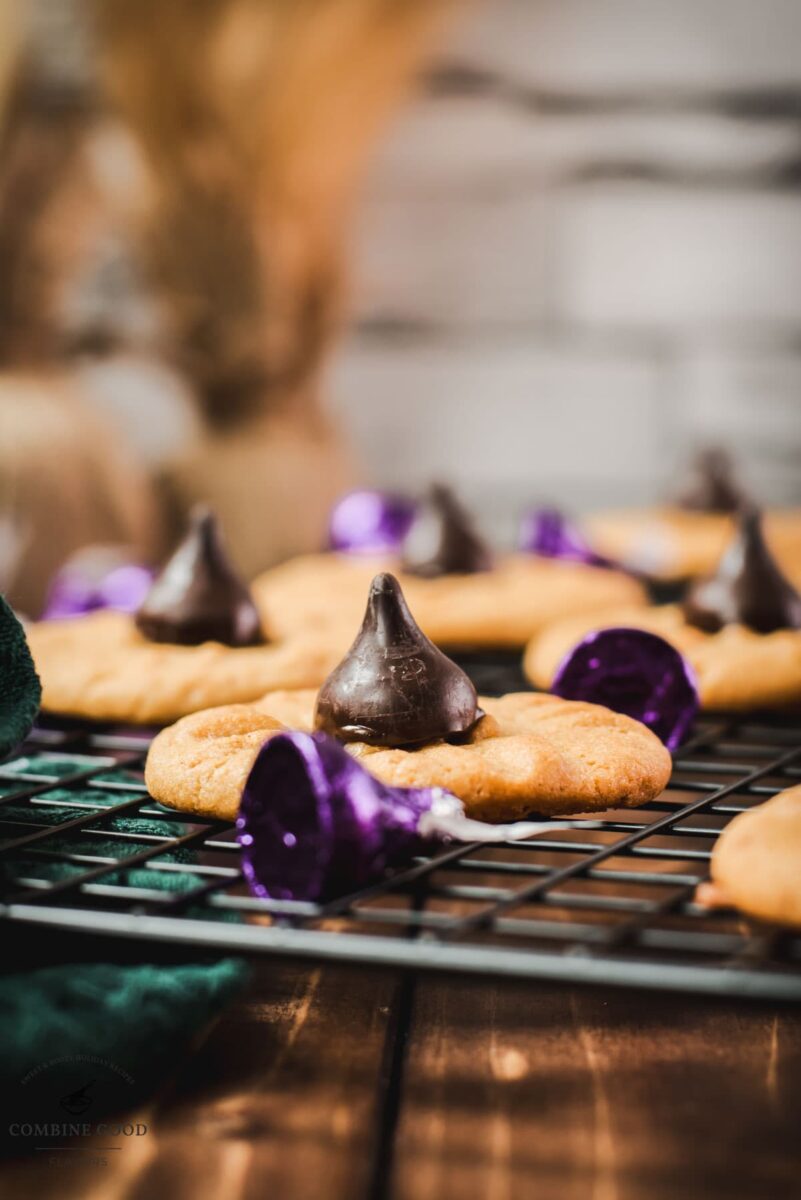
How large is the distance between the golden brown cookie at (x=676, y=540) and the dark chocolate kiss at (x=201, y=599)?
0.72m

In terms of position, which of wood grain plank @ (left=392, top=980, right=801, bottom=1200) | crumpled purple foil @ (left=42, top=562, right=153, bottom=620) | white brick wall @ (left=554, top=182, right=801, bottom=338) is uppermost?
white brick wall @ (left=554, top=182, right=801, bottom=338)

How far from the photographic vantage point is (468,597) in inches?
57.1

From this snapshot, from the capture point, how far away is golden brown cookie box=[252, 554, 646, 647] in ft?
4.60

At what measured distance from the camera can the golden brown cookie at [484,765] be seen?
2.75ft

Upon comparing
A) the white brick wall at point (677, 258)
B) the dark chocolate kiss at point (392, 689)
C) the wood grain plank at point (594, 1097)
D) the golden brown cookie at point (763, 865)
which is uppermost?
the white brick wall at point (677, 258)

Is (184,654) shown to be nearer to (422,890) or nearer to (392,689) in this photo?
(392,689)

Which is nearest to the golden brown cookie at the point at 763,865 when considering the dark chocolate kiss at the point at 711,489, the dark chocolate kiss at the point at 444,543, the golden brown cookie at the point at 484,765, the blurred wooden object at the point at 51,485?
the golden brown cookie at the point at 484,765

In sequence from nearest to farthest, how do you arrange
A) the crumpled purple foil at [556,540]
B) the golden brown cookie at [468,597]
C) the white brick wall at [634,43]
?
the golden brown cookie at [468,597] < the crumpled purple foil at [556,540] < the white brick wall at [634,43]

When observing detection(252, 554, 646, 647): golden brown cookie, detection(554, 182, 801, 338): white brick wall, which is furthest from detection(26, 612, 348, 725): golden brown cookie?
detection(554, 182, 801, 338): white brick wall

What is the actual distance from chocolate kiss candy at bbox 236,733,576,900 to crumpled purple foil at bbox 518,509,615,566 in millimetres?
928

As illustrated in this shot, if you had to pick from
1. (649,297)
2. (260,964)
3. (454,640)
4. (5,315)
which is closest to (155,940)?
(260,964)

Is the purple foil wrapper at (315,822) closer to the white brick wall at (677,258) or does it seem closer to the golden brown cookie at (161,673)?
the golden brown cookie at (161,673)

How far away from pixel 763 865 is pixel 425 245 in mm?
2087

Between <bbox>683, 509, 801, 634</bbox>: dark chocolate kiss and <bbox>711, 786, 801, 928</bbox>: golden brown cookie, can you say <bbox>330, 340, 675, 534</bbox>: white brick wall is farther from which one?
<bbox>711, 786, 801, 928</bbox>: golden brown cookie
